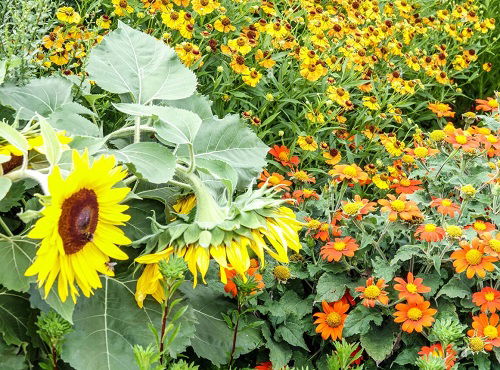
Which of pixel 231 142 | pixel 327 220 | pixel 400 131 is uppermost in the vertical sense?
pixel 231 142

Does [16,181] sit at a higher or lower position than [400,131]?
higher

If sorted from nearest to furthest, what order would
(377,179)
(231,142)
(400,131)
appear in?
(231,142) < (377,179) < (400,131)

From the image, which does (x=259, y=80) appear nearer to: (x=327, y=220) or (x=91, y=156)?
(x=327, y=220)

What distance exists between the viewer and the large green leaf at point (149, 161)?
1.43 meters

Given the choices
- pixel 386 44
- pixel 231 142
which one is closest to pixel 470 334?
pixel 231 142

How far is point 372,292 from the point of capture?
1.85m

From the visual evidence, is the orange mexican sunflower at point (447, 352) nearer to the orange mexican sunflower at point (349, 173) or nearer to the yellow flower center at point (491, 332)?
the yellow flower center at point (491, 332)

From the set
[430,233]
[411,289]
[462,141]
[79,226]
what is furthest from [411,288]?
[79,226]

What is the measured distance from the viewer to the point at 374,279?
77.7 inches

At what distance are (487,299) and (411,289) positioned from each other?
7.2 inches

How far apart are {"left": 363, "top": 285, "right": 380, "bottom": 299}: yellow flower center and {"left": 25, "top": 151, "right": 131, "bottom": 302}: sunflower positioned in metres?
0.69

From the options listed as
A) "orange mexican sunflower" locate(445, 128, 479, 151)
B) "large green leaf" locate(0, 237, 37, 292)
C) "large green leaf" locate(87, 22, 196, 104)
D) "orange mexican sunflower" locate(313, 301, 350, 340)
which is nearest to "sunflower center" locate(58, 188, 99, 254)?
"large green leaf" locate(0, 237, 37, 292)

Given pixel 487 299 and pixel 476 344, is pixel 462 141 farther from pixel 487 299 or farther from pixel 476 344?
pixel 476 344

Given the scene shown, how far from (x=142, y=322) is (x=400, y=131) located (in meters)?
2.03
